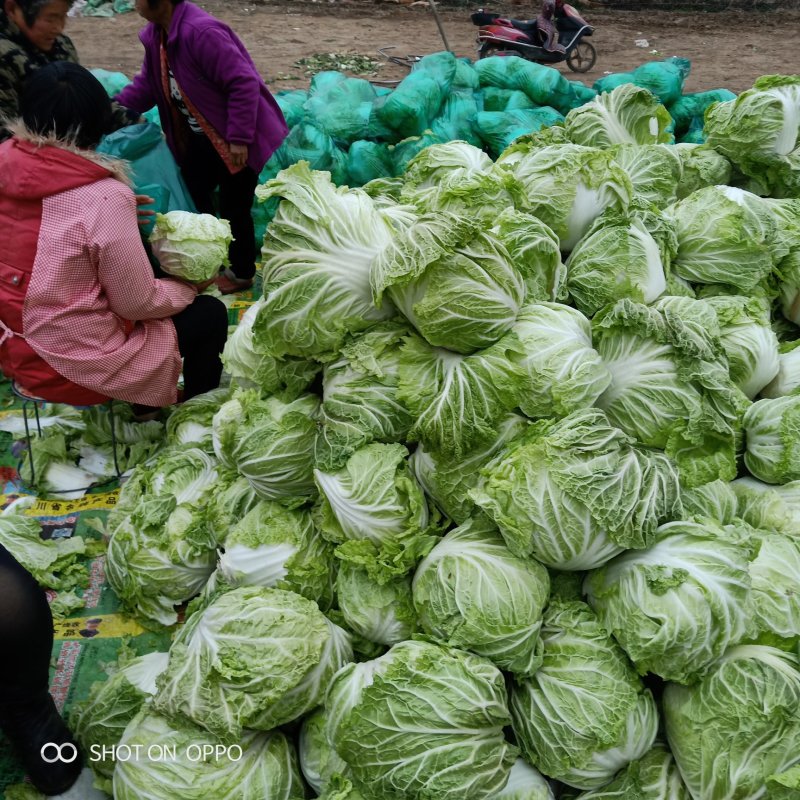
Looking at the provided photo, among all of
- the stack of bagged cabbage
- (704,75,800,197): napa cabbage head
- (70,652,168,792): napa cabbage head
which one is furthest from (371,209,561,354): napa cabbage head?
(704,75,800,197): napa cabbage head

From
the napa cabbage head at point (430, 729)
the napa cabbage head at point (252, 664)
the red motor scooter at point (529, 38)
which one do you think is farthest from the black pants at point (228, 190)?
the red motor scooter at point (529, 38)

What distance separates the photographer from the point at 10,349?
3.69 meters

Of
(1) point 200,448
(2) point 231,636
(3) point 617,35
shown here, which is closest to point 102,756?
(2) point 231,636

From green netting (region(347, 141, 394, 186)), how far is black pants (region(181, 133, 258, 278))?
2.59 feet

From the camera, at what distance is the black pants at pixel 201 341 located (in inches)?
162

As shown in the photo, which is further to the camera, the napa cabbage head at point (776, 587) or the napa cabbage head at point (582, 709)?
the napa cabbage head at point (776, 587)

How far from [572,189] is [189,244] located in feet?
6.68

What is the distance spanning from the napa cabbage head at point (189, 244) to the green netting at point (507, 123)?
117 inches

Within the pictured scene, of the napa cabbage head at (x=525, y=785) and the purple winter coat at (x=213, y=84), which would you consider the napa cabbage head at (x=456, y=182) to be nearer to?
the napa cabbage head at (x=525, y=785)

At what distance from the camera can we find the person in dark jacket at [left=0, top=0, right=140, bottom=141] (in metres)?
4.50

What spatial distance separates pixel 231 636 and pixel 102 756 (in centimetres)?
83

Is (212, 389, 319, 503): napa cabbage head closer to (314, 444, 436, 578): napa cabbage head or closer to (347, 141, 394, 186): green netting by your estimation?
(314, 444, 436, 578): napa cabbage head

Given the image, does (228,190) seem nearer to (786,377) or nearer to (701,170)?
(701,170)

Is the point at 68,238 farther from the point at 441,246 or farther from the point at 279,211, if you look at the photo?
the point at 441,246
